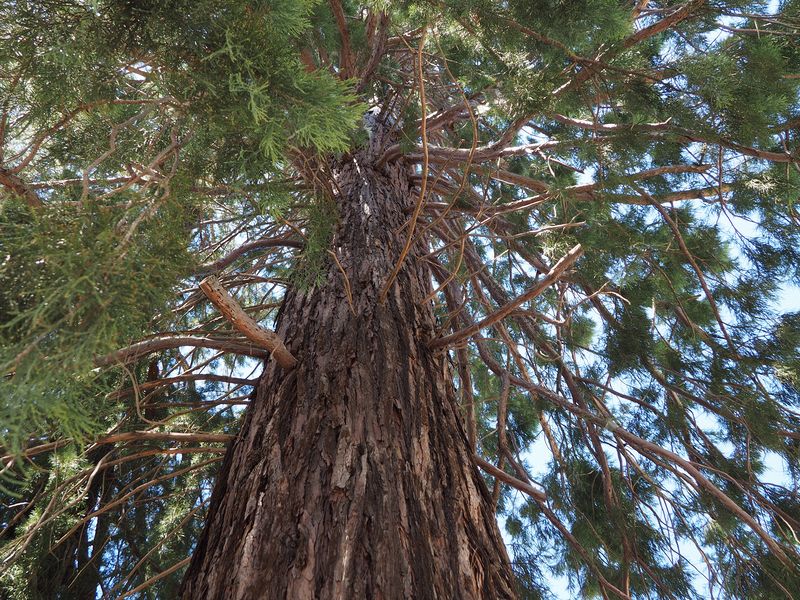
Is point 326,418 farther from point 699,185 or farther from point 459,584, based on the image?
point 699,185

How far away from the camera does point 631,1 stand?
275cm

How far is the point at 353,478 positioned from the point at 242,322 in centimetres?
49

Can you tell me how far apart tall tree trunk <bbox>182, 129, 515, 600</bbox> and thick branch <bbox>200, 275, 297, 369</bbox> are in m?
0.08

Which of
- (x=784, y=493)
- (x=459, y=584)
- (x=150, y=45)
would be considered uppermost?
(x=150, y=45)

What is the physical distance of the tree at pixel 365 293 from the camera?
1270mm

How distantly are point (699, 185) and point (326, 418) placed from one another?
268cm

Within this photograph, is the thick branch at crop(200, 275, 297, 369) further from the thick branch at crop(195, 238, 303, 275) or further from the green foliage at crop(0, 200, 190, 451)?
the thick branch at crop(195, 238, 303, 275)

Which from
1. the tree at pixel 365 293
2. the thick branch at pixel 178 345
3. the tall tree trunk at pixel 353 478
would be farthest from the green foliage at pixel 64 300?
the tall tree trunk at pixel 353 478

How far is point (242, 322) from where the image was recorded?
1.52m

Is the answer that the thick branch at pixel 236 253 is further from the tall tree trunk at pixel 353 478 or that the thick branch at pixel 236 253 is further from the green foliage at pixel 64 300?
the green foliage at pixel 64 300

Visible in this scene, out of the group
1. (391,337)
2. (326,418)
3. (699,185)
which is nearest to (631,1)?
(699,185)

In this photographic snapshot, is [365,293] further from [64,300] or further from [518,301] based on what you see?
[64,300]

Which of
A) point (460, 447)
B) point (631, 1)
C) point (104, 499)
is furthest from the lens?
point (104, 499)

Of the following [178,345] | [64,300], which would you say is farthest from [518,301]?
[64,300]
